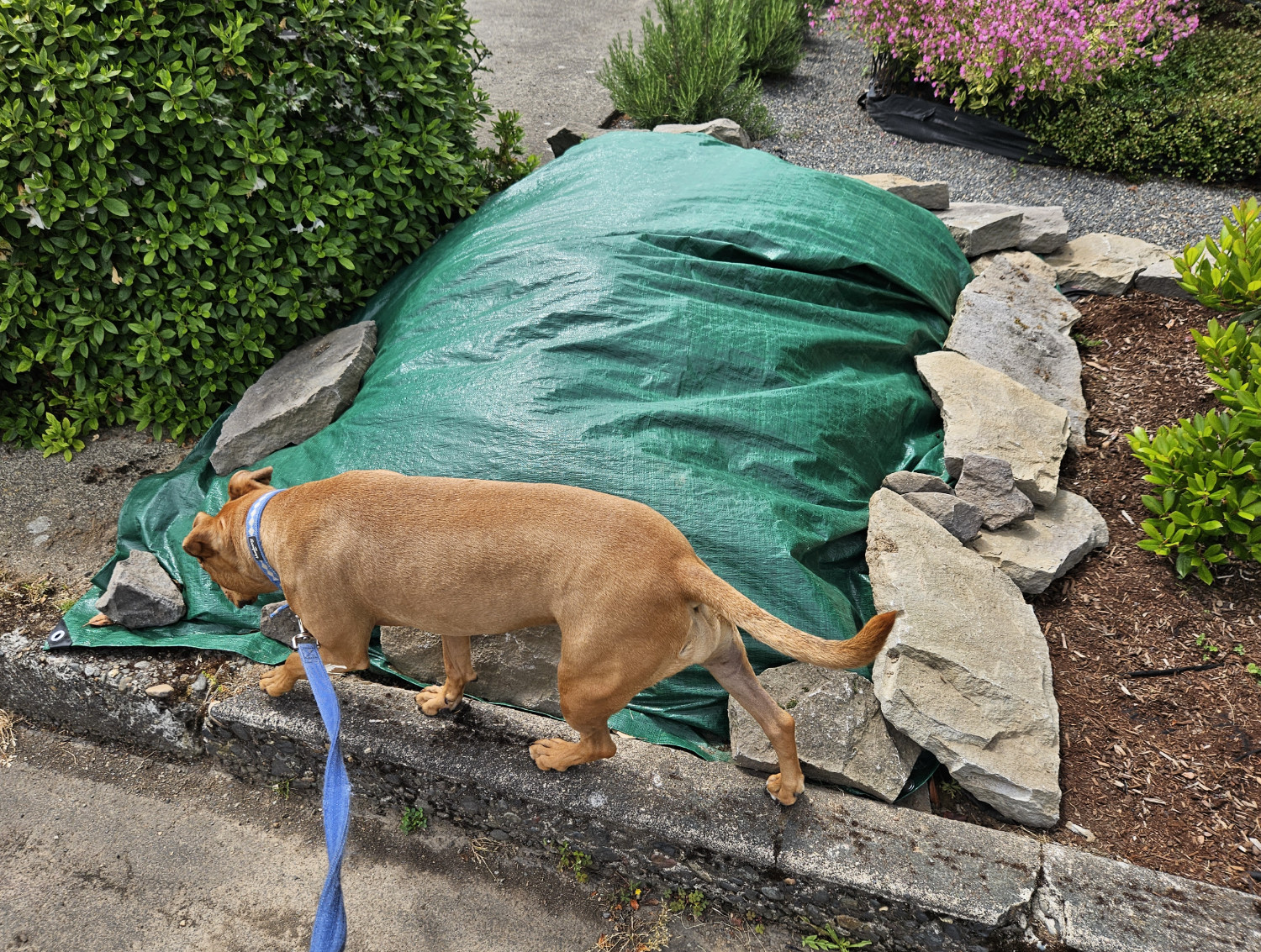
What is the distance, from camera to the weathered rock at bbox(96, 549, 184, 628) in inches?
140

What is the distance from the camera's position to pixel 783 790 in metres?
2.88

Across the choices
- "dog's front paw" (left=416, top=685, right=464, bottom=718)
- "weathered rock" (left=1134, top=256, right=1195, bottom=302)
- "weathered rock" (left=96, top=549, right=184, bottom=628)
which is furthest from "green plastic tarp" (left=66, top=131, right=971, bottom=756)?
"weathered rock" (left=1134, top=256, right=1195, bottom=302)

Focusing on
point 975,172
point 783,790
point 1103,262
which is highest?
point 975,172

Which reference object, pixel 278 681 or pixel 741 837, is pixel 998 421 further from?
pixel 278 681

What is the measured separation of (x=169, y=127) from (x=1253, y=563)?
17.2 feet

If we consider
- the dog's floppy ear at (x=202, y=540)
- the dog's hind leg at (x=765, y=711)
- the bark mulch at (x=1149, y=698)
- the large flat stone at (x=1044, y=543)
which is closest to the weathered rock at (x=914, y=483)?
the large flat stone at (x=1044, y=543)

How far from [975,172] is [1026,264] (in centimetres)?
226

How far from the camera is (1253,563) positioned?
12.2ft

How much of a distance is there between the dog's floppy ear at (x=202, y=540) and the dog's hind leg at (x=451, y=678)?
0.88 metres

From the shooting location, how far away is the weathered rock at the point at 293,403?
4.24 metres

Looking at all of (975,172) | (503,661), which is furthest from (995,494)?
(975,172)

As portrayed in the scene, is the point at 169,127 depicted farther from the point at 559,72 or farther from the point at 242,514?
the point at 559,72

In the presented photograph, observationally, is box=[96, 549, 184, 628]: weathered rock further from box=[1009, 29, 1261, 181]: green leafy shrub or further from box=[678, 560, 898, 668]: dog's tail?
box=[1009, 29, 1261, 181]: green leafy shrub

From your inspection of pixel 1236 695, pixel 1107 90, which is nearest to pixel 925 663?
pixel 1236 695
